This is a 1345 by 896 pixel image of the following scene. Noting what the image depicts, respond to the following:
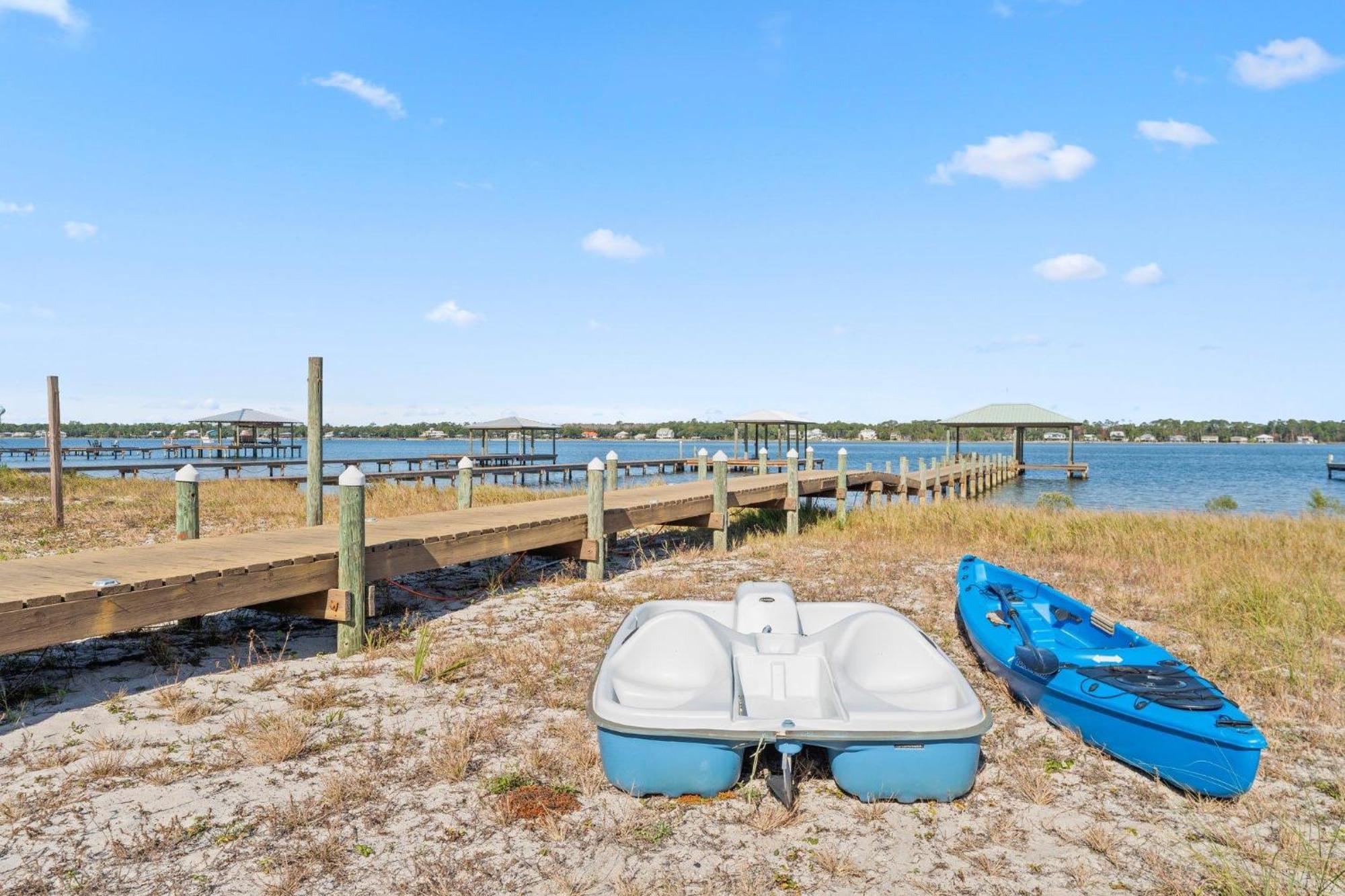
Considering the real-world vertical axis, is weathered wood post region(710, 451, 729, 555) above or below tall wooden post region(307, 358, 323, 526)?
below

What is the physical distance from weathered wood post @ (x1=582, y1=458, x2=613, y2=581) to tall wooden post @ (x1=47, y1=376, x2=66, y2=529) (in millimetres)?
8957

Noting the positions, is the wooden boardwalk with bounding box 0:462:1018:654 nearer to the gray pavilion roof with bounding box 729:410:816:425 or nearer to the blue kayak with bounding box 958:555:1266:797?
the blue kayak with bounding box 958:555:1266:797

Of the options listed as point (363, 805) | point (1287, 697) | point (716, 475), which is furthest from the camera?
point (716, 475)

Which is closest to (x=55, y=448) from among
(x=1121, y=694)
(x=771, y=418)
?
(x=1121, y=694)

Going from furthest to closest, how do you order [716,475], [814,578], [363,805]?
1. [716,475]
2. [814,578]
3. [363,805]

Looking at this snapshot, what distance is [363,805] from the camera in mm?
3787

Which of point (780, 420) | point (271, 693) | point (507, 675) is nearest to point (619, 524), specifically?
point (507, 675)

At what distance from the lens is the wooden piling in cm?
911

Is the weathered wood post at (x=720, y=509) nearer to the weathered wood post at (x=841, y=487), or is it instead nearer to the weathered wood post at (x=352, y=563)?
the weathered wood post at (x=841, y=487)

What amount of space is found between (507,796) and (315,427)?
5.66m

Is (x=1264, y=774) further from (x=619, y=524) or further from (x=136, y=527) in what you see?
(x=136, y=527)

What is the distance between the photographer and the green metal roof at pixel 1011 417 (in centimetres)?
3744

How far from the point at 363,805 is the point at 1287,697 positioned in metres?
5.72

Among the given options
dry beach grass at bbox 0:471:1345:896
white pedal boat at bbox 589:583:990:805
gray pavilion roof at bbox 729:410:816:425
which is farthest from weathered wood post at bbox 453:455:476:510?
gray pavilion roof at bbox 729:410:816:425
